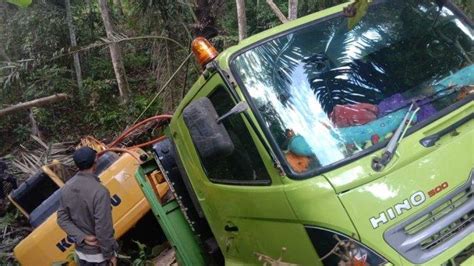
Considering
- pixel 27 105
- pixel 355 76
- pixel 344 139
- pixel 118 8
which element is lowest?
pixel 344 139

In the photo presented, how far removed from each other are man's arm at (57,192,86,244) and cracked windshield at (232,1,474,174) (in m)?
2.16

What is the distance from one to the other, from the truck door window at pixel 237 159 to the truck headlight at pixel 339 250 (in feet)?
1.56

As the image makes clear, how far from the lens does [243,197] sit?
331cm

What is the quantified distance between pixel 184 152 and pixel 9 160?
574 centimetres

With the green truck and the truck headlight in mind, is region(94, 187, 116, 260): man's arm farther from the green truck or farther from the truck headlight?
the truck headlight

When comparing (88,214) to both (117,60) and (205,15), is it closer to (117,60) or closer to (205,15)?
(205,15)

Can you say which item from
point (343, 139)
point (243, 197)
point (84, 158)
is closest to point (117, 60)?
point (84, 158)

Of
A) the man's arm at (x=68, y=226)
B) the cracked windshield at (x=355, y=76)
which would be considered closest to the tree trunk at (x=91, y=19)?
the man's arm at (x=68, y=226)

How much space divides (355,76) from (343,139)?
0.52 metres

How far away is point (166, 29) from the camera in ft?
28.6

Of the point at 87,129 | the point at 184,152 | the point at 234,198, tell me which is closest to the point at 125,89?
the point at 87,129

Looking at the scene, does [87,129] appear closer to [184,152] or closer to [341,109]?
[184,152]

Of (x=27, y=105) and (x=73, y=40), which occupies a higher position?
(x=73, y=40)

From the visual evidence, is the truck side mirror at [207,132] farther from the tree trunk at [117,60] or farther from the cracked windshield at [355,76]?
the tree trunk at [117,60]
